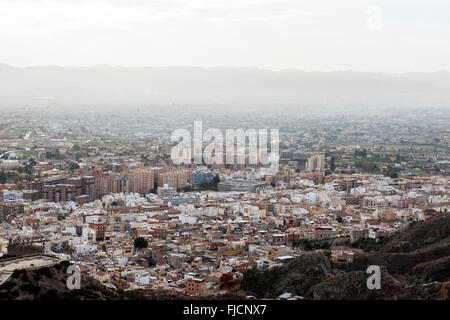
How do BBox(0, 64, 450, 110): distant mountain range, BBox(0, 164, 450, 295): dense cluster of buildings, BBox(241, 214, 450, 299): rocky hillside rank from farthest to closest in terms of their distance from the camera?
1. BBox(0, 64, 450, 110): distant mountain range
2. BBox(0, 164, 450, 295): dense cluster of buildings
3. BBox(241, 214, 450, 299): rocky hillside

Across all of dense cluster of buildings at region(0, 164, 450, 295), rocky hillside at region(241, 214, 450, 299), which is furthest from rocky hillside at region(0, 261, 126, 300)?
rocky hillside at region(241, 214, 450, 299)

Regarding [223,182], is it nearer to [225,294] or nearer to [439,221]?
[439,221]

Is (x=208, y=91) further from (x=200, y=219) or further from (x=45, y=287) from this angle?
(x=45, y=287)

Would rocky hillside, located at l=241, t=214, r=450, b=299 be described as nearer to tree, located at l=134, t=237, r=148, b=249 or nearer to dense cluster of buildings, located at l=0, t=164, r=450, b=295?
dense cluster of buildings, located at l=0, t=164, r=450, b=295

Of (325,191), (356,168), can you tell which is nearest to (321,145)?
(356,168)

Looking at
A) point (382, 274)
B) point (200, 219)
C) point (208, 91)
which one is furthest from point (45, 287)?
point (208, 91)
